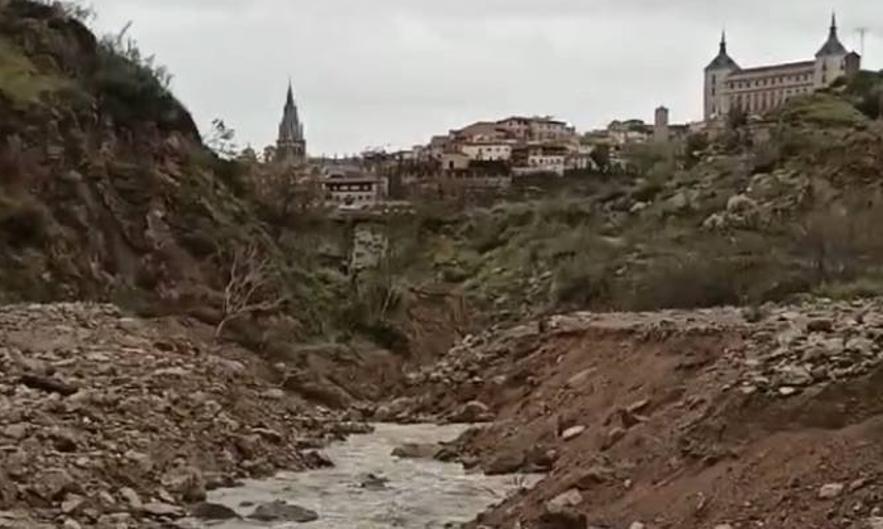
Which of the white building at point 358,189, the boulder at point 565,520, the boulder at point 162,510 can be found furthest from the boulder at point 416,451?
the white building at point 358,189

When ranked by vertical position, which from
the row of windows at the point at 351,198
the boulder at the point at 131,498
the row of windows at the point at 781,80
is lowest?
the boulder at the point at 131,498

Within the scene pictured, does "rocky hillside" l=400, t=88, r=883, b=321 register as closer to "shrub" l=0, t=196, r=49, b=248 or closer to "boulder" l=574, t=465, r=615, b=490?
"shrub" l=0, t=196, r=49, b=248

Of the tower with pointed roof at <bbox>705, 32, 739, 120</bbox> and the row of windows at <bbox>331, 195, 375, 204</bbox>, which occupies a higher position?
the tower with pointed roof at <bbox>705, 32, 739, 120</bbox>

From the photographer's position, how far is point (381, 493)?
13.6 metres

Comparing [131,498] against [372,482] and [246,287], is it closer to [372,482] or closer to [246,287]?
[372,482]

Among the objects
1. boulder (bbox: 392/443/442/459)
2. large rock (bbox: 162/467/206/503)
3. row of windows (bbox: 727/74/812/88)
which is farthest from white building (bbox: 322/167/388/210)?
row of windows (bbox: 727/74/812/88)

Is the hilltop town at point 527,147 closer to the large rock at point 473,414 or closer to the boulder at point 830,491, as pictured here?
A: the large rock at point 473,414

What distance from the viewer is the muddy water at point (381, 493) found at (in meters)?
12.0

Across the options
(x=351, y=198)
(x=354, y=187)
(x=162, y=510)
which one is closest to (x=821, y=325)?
(x=162, y=510)

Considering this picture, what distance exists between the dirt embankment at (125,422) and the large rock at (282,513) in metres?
0.70

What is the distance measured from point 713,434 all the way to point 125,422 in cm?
657

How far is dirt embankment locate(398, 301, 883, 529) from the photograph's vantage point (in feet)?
28.8

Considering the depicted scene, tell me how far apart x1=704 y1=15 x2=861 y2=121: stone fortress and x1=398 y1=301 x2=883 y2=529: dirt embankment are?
73738 mm

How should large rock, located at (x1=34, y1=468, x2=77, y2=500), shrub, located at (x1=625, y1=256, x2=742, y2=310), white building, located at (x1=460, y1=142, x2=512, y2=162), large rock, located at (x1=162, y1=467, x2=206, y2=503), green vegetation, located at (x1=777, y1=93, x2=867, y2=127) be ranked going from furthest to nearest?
white building, located at (x1=460, y1=142, x2=512, y2=162), green vegetation, located at (x1=777, y1=93, x2=867, y2=127), shrub, located at (x1=625, y1=256, x2=742, y2=310), large rock, located at (x1=162, y1=467, x2=206, y2=503), large rock, located at (x1=34, y1=468, x2=77, y2=500)
